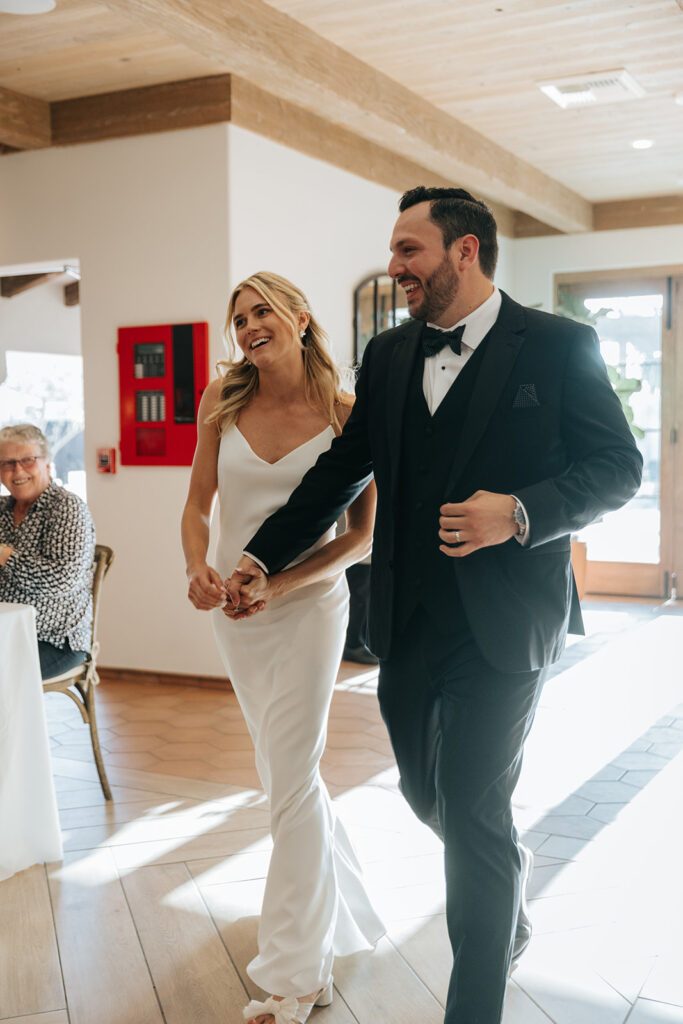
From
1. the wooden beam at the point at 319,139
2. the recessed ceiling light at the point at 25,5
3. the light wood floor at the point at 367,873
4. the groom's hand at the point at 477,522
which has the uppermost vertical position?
the wooden beam at the point at 319,139

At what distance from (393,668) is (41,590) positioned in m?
1.84

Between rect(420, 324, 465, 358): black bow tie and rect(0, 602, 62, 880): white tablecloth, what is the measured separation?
1.73m

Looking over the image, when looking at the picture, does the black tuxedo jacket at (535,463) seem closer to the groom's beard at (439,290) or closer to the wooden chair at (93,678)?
the groom's beard at (439,290)

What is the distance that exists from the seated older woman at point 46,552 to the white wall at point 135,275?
1.94 meters

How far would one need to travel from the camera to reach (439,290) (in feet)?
6.81

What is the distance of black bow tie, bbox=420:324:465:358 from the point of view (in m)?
2.10

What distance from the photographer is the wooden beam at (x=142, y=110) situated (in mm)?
5500

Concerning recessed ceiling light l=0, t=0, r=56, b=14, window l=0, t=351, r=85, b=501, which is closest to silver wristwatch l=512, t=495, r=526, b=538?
recessed ceiling light l=0, t=0, r=56, b=14

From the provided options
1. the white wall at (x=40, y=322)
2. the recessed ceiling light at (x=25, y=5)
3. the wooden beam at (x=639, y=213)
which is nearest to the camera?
the recessed ceiling light at (x=25, y=5)

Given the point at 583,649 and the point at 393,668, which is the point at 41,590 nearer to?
the point at 393,668

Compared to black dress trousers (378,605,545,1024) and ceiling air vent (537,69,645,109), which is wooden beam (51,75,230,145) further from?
black dress trousers (378,605,545,1024)

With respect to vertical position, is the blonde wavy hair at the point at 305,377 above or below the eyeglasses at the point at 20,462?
above

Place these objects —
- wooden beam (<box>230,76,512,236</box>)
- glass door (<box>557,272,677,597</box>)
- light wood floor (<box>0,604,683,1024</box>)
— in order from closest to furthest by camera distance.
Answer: light wood floor (<box>0,604,683,1024</box>) < wooden beam (<box>230,76,512,236</box>) < glass door (<box>557,272,677,597</box>)

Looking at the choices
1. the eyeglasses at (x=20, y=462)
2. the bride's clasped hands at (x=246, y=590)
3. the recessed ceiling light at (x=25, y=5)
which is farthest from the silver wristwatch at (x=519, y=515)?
the recessed ceiling light at (x=25, y=5)
